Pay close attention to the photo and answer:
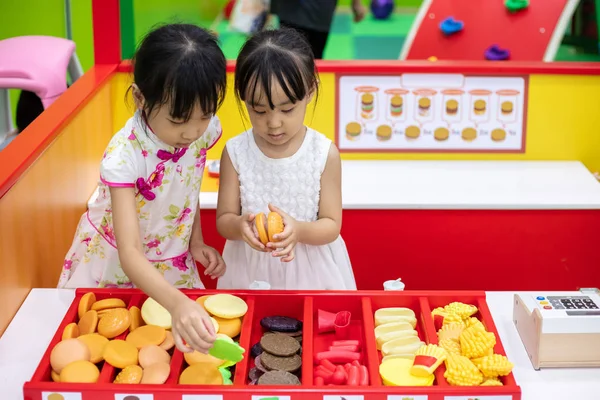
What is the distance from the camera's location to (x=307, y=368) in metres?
1.32

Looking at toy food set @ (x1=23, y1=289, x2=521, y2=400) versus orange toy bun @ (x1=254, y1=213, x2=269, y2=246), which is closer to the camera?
toy food set @ (x1=23, y1=289, x2=521, y2=400)

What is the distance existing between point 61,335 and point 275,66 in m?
0.61

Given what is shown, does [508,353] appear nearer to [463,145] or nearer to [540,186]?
[540,186]

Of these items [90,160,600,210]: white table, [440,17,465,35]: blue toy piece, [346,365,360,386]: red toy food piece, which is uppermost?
[440,17,465,35]: blue toy piece

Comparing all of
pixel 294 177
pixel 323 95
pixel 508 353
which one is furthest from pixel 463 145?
pixel 508 353

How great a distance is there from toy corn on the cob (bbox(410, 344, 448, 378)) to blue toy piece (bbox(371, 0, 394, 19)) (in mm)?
5764

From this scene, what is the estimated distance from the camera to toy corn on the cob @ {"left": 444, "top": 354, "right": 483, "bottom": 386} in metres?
1.27

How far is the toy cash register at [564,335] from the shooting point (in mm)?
1372

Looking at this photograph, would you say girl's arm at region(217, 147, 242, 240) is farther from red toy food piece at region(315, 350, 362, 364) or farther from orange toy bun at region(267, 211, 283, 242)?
red toy food piece at region(315, 350, 362, 364)

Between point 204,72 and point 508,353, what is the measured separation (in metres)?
0.69

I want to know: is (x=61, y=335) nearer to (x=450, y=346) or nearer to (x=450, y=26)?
(x=450, y=346)

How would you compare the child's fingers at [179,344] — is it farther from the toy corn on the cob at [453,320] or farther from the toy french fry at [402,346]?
the toy corn on the cob at [453,320]

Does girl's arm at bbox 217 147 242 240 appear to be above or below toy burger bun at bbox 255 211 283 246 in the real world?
below

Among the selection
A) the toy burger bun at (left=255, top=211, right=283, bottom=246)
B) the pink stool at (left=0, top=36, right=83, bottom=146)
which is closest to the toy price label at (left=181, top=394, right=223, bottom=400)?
the toy burger bun at (left=255, top=211, right=283, bottom=246)
